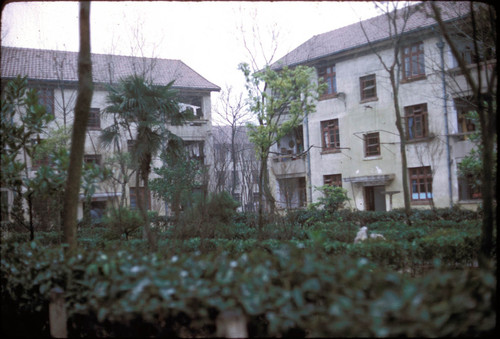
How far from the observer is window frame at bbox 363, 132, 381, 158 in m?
15.4

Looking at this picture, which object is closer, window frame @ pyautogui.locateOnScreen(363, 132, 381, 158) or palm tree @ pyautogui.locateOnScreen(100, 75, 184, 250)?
palm tree @ pyautogui.locateOnScreen(100, 75, 184, 250)

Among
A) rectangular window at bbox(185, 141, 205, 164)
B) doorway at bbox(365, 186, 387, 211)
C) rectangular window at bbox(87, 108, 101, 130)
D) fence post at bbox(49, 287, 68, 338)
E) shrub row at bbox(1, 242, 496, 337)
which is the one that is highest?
rectangular window at bbox(87, 108, 101, 130)

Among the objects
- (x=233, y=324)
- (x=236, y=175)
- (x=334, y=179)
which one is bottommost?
(x=233, y=324)

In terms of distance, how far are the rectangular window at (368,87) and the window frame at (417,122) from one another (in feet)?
8.23

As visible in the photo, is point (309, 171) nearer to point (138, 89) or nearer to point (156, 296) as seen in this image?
point (138, 89)

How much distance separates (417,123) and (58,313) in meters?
12.3

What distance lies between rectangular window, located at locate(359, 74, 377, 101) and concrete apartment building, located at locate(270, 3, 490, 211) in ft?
0.12

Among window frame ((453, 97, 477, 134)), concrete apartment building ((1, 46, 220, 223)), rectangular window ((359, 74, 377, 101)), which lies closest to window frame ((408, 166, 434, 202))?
window frame ((453, 97, 477, 134))

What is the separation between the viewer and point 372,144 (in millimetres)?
15586

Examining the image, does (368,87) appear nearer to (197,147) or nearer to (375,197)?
(375,197)

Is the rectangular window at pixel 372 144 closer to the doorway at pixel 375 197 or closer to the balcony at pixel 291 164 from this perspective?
the doorway at pixel 375 197

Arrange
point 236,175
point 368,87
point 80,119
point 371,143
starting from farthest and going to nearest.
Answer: point 236,175
point 368,87
point 371,143
point 80,119

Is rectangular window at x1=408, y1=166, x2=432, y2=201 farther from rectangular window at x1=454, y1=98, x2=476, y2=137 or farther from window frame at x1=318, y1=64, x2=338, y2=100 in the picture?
window frame at x1=318, y1=64, x2=338, y2=100

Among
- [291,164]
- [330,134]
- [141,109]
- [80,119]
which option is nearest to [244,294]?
[80,119]
